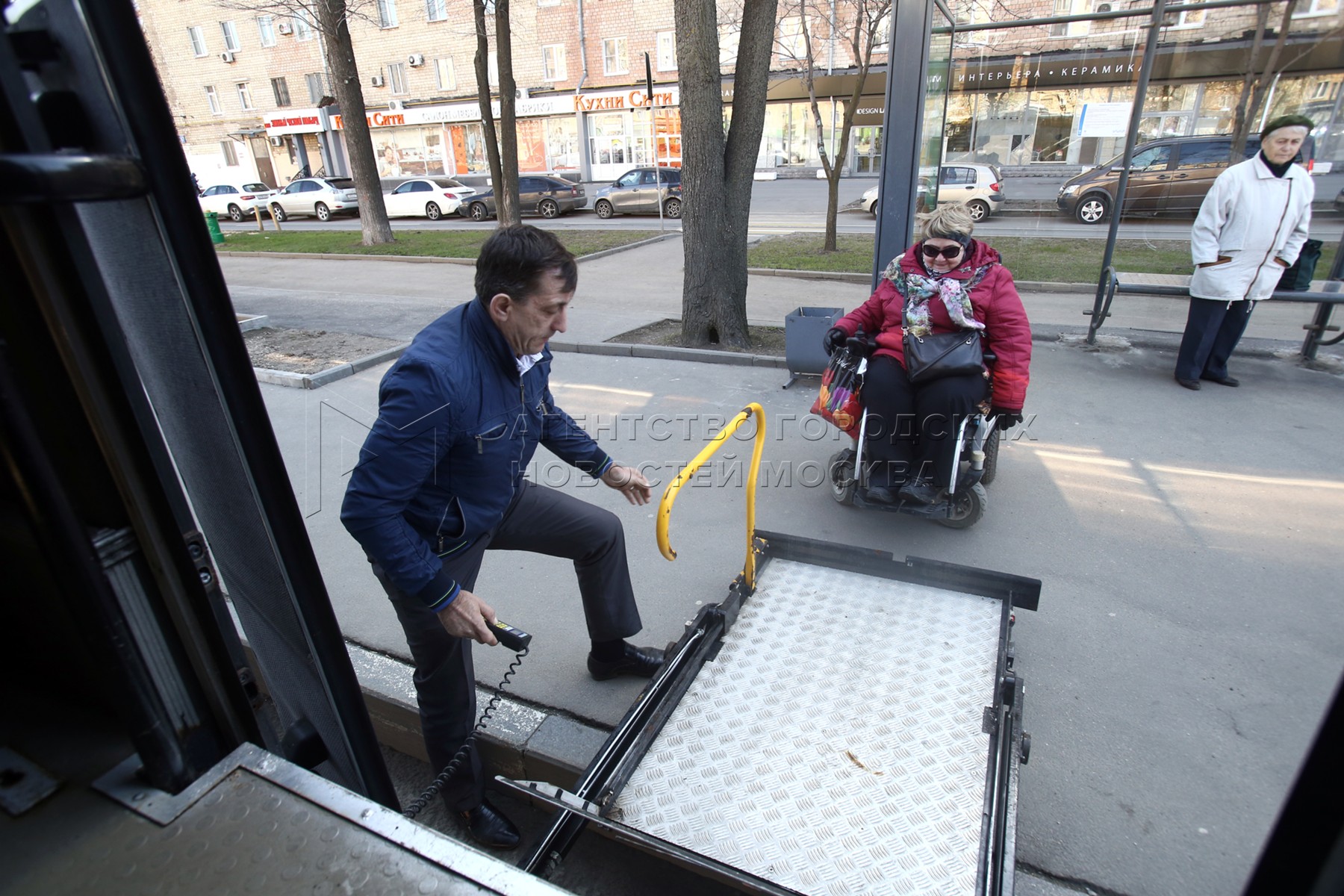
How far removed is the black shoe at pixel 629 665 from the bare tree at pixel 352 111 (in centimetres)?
1575

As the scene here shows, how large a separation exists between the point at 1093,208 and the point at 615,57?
27777 mm

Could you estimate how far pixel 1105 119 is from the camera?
300 inches

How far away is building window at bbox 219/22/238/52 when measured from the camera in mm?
38781

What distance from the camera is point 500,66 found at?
1399cm

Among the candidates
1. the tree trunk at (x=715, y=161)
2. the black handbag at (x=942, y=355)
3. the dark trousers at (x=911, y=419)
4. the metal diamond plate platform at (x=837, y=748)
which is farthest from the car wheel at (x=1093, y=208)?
the metal diamond plate platform at (x=837, y=748)

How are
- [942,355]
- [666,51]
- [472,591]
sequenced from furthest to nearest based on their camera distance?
[666,51] < [942,355] < [472,591]

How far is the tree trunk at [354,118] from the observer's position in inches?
601

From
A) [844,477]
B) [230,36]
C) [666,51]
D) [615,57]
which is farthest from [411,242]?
[230,36]

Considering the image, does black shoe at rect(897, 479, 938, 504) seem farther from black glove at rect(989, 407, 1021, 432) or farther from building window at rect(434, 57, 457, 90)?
building window at rect(434, 57, 457, 90)

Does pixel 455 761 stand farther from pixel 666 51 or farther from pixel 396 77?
pixel 396 77

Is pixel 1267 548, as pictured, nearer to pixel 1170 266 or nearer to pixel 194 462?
pixel 194 462

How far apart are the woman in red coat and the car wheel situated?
10.2 metres

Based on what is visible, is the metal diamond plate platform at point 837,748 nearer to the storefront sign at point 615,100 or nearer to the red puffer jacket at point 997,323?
the red puffer jacket at point 997,323

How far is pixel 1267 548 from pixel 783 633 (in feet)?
9.08
